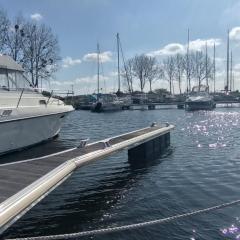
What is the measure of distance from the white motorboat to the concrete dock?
10.1 ft

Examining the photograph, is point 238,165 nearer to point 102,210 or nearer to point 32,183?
point 102,210

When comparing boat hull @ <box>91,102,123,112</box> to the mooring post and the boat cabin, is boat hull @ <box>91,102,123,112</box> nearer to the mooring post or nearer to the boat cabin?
the mooring post

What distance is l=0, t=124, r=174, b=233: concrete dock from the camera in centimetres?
708

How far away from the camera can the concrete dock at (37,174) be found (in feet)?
23.2

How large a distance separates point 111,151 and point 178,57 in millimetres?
75542

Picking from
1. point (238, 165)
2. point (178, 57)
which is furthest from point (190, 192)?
point (178, 57)

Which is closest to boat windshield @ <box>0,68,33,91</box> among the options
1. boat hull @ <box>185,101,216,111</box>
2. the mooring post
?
the mooring post

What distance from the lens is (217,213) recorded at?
9320 millimetres

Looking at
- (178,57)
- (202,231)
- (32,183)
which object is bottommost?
(202,231)

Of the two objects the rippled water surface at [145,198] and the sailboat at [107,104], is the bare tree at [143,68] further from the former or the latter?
the rippled water surface at [145,198]

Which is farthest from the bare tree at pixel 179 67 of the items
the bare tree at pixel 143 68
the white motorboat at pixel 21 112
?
the white motorboat at pixel 21 112

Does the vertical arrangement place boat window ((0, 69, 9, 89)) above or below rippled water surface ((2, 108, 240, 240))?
above

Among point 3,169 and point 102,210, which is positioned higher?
point 3,169

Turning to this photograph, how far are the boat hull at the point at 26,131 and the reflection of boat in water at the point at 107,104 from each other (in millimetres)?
40793
